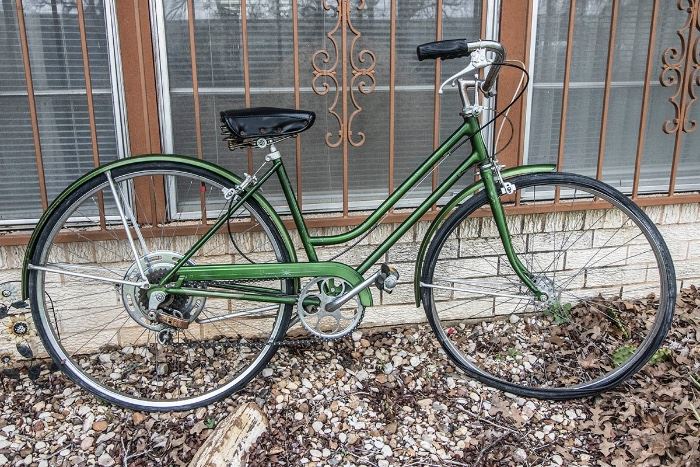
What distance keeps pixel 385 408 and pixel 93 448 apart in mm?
1182

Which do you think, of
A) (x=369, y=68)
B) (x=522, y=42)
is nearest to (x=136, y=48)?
(x=369, y=68)

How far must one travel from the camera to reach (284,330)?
255 cm

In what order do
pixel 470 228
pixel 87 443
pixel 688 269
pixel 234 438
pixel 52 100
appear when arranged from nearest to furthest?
1. pixel 234 438
2. pixel 87 443
3. pixel 52 100
4. pixel 470 228
5. pixel 688 269

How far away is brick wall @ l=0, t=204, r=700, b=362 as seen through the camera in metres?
2.72

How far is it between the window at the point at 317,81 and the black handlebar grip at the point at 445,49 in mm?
497

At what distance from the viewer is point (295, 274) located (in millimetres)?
2410

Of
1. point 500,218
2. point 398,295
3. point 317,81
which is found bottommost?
point 398,295

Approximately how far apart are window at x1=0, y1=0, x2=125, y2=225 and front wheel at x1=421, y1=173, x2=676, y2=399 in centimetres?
165

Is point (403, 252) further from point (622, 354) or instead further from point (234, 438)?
point (234, 438)

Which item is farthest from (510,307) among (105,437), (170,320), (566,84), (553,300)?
(105,437)

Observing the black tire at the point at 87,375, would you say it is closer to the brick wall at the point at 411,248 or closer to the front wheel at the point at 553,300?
the brick wall at the point at 411,248

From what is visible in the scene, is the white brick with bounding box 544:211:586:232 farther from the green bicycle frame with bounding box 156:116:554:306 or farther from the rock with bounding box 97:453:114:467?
the rock with bounding box 97:453:114:467

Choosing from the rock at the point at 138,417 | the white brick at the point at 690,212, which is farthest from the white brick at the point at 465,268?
the rock at the point at 138,417

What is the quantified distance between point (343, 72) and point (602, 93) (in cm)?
140
